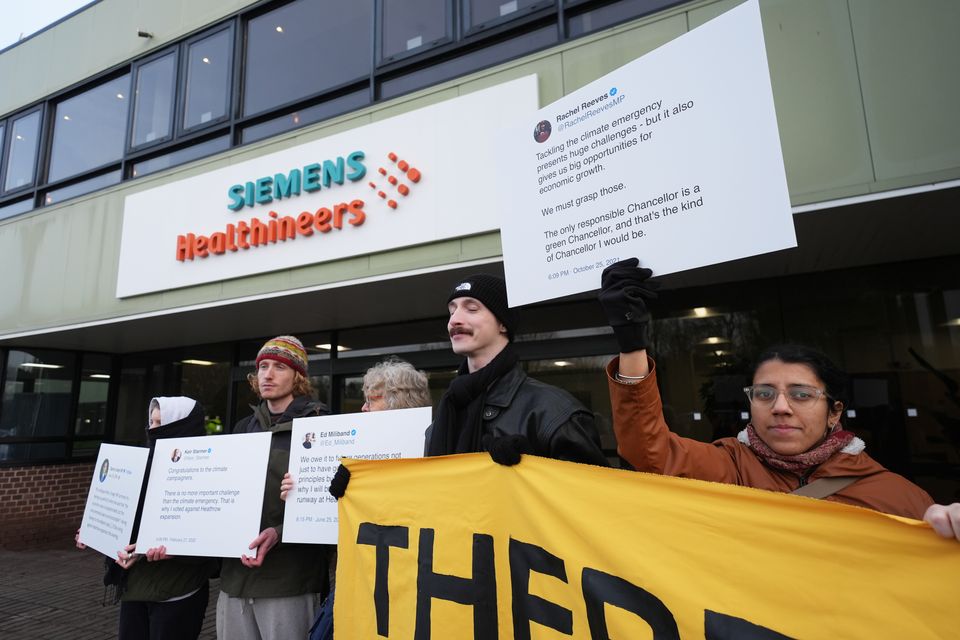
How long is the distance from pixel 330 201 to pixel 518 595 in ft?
15.6

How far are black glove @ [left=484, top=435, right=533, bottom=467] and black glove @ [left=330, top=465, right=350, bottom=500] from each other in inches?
32.8

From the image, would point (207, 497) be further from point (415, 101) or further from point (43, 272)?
point (43, 272)

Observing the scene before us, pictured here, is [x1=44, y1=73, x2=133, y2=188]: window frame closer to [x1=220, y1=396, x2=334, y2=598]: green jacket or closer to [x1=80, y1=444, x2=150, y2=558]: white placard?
[x1=80, y1=444, x2=150, y2=558]: white placard

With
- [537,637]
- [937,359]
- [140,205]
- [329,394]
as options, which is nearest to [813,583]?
[537,637]

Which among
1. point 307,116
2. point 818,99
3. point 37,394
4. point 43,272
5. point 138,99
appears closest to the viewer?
point 818,99

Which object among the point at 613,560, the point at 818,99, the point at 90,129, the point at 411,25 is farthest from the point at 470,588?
the point at 90,129

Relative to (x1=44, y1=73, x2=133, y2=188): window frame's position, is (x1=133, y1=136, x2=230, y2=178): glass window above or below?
below

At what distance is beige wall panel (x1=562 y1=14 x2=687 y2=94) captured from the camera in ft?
14.3

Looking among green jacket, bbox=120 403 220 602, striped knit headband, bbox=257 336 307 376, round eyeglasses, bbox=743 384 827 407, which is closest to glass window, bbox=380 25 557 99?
striped knit headband, bbox=257 336 307 376

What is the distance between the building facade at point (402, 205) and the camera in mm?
3732

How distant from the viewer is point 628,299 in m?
1.65

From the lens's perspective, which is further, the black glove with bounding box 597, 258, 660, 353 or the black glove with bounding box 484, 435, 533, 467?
the black glove with bounding box 484, 435, 533, 467

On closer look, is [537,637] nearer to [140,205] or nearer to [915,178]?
[915,178]

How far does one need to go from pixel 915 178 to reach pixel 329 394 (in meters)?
6.80
